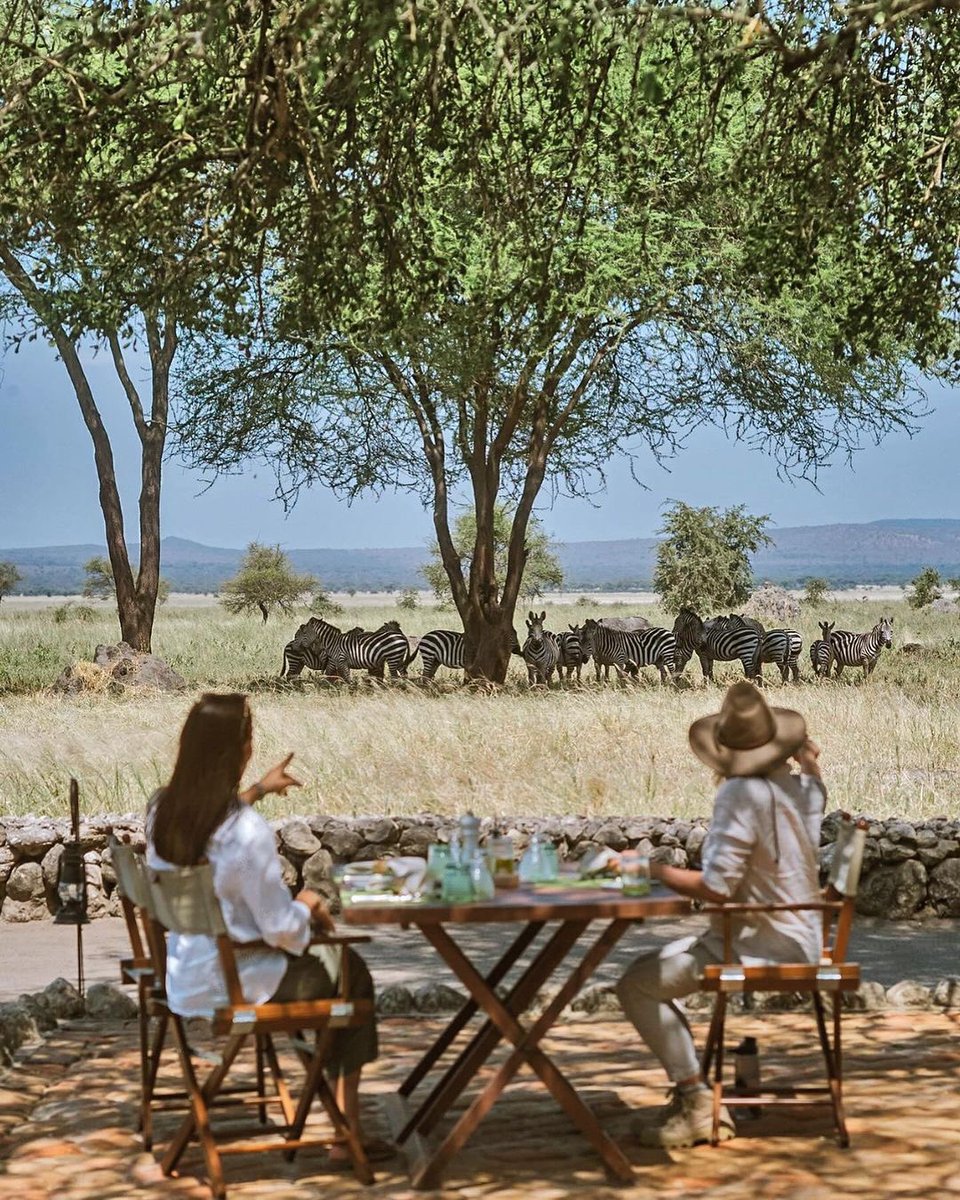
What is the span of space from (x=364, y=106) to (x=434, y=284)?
101 cm

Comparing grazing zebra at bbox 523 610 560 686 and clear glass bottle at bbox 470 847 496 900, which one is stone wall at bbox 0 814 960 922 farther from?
grazing zebra at bbox 523 610 560 686

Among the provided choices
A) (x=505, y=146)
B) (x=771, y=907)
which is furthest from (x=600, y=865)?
(x=505, y=146)

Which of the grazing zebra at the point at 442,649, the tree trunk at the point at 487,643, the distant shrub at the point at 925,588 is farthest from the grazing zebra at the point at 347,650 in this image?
the distant shrub at the point at 925,588

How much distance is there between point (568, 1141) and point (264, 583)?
A: 5518 centimetres

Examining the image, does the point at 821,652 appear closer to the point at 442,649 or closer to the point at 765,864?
the point at 442,649

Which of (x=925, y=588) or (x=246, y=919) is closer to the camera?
(x=246, y=919)

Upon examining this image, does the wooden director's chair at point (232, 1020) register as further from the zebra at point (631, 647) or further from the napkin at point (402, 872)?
the zebra at point (631, 647)

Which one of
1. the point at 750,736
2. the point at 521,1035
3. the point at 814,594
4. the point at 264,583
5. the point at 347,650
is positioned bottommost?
the point at 521,1035

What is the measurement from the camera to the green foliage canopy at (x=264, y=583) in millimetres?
60406

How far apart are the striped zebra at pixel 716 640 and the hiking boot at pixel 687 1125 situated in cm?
2112

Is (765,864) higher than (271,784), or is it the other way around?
(271,784)

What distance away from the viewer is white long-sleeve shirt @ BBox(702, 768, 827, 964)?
5629mm

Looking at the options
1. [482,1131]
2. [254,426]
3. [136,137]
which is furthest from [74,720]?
[482,1131]

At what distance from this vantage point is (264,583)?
6034cm
